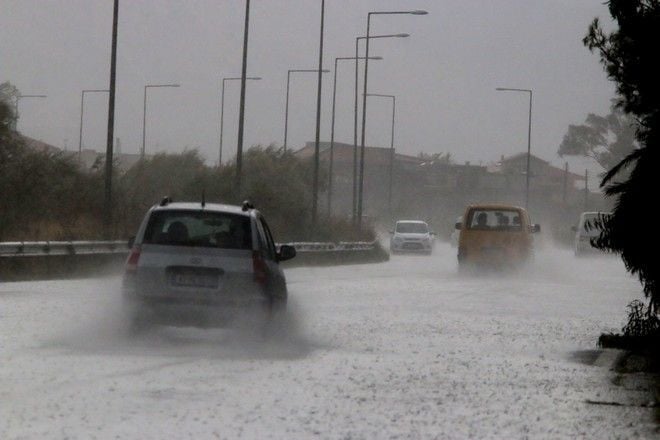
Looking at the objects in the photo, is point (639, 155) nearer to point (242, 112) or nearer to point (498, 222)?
point (498, 222)

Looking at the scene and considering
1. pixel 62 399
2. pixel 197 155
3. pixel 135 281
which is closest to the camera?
pixel 62 399

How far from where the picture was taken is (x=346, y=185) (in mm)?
173750

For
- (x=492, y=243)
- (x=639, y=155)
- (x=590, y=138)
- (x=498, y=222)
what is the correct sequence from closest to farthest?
(x=639, y=155) → (x=492, y=243) → (x=498, y=222) → (x=590, y=138)

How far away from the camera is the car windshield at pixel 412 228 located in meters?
74.2

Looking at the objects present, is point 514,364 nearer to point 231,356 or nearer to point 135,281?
point 231,356

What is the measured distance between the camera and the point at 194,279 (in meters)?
17.4

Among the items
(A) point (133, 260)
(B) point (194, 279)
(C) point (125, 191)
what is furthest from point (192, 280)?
(C) point (125, 191)

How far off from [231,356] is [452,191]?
530 feet

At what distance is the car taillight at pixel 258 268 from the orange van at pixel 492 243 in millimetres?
24271

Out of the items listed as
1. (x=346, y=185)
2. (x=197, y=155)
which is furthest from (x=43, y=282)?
(x=346, y=185)

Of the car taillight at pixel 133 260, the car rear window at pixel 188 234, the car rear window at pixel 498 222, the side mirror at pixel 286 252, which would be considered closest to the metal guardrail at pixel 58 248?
the car rear window at pixel 498 222

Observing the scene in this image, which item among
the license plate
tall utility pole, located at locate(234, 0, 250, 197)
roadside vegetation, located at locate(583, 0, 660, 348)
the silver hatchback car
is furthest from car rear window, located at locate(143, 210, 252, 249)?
tall utility pole, located at locate(234, 0, 250, 197)

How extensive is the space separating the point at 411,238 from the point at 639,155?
55677 mm

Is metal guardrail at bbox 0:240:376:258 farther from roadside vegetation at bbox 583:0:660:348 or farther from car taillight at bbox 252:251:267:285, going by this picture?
roadside vegetation at bbox 583:0:660:348
